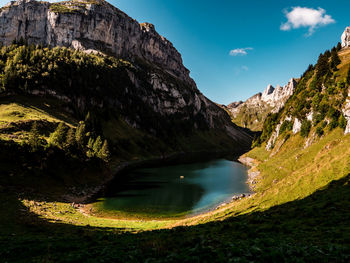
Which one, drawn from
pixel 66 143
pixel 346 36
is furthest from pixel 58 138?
pixel 346 36

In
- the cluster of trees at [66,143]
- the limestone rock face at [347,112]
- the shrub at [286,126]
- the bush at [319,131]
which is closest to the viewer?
the limestone rock face at [347,112]

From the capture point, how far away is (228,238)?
56.5 ft

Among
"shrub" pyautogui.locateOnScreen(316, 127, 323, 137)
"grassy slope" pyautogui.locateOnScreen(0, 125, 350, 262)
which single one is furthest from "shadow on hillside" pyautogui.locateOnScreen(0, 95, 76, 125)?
"shrub" pyautogui.locateOnScreen(316, 127, 323, 137)

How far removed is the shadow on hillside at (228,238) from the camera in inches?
531

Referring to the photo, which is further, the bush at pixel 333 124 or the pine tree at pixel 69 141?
the pine tree at pixel 69 141

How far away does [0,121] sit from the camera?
76500mm

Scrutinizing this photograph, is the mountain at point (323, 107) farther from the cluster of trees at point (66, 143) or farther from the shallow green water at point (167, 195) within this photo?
the cluster of trees at point (66, 143)

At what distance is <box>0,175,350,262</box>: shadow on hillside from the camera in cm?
1349

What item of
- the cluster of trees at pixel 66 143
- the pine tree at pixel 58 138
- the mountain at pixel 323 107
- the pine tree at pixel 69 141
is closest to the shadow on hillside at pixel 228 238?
the cluster of trees at pixel 66 143

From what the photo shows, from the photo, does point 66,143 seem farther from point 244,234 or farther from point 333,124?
point 333,124

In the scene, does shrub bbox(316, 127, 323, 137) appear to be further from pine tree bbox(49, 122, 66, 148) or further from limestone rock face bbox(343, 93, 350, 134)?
pine tree bbox(49, 122, 66, 148)

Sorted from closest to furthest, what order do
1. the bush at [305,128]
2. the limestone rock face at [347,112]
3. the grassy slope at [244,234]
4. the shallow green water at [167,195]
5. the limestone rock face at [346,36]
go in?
the grassy slope at [244,234], the shallow green water at [167,195], the limestone rock face at [347,112], the bush at [305,128], the limestone rock face at [346,36]

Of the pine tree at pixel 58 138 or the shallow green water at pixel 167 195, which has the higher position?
the pine tree at pixel 58 138

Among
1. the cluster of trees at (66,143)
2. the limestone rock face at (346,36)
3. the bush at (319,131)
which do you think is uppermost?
the limestone rock face at (346,36)
